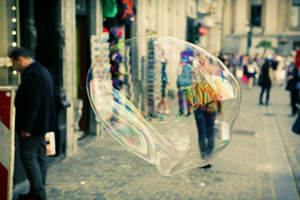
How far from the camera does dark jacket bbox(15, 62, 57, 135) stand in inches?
190

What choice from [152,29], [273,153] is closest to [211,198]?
[273,153]

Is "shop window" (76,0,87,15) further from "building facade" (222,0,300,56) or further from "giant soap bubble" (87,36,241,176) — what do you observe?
"building facade" (222,0,300,56)

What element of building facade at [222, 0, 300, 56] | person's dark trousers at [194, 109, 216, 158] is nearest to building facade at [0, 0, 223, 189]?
person's dark trousers at [194, 109, 216, 158]

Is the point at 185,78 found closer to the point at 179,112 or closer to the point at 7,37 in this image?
the point at 179,112

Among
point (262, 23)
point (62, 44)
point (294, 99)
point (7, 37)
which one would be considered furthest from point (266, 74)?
point (262, 23)

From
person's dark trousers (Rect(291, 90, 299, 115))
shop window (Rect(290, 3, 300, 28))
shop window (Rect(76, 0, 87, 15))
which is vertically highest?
shop window (Rect(290, 3, 300, 28))

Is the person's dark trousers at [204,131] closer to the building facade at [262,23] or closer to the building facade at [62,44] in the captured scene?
the building facade at [62,44]

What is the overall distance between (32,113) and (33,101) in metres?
0.14

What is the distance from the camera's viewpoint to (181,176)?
21.2 ft

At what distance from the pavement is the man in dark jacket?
0.68 meters

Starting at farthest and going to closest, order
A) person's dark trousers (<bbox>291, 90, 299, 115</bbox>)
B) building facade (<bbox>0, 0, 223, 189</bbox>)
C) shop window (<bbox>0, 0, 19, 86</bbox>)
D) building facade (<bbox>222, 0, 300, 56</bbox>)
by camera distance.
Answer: building facade (<bbox>222, 0, 300, 56</bbox>), person's dark trousers (<bbox>291, 90, 299, 115</bbox>), building facade (<bbox>0, 0, 223, 189</bbox>), shop window (<bbox>0, 0, 19, 86</bbox>)

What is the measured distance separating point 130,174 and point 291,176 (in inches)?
102

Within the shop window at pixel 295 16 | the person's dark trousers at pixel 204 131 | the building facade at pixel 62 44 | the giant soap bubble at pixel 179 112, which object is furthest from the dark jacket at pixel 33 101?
the shop window at pixel 295 16

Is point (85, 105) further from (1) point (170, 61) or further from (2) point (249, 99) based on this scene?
(2) point (249, 99)
